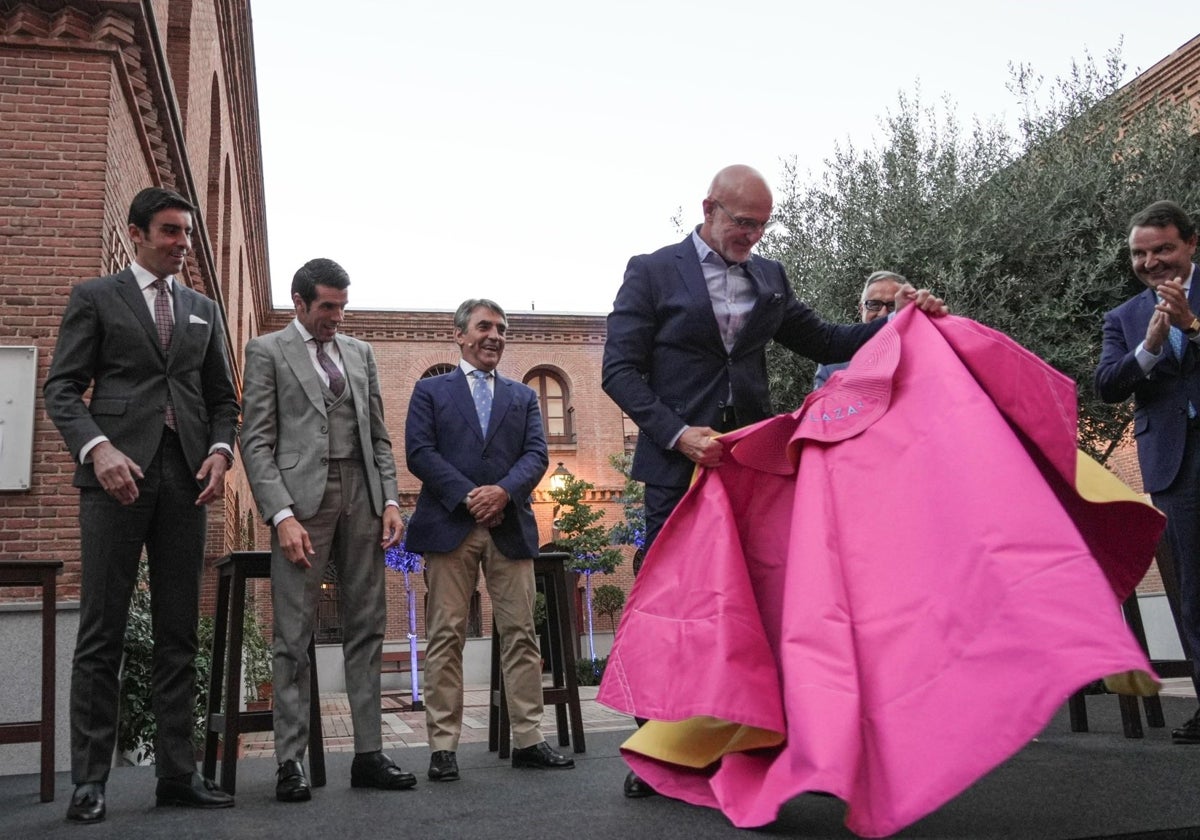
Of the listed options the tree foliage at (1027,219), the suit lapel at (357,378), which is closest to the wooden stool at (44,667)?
the suit lapel at (357,378)

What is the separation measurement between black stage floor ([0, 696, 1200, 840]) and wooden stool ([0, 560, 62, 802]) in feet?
0.61

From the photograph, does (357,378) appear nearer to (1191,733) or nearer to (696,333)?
(696,333)

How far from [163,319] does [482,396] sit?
150 cm

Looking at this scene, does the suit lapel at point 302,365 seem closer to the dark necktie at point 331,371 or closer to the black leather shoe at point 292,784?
the dark necktie at point 331,371

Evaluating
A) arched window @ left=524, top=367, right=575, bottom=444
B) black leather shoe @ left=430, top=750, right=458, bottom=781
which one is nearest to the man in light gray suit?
black leather shoe @ left=430, top=750, right=458, bottom=781

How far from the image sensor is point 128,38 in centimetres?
696

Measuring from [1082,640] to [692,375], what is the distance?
1.73 m

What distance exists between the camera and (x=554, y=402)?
28516 millimetres

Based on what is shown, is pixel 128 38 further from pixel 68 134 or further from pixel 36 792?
pixel 36 792

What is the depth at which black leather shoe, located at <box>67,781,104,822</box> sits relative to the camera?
3375mm

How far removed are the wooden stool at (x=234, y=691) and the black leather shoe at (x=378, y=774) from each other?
0.77ft

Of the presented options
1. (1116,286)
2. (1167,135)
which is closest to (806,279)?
(1116,286)

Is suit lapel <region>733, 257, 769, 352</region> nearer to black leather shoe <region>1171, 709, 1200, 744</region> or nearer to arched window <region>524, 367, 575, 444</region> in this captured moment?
black leather shoe <region>1171, 709, 1200, 744</region>

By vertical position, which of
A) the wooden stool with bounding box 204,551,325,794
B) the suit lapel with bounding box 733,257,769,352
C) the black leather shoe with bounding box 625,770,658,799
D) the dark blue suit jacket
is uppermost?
the suit lapel with bounding box 733,257,769,352
